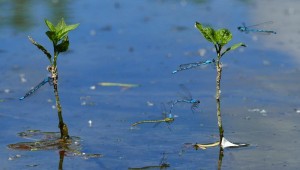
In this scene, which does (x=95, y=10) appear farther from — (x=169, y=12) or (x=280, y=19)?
(x=280, y=19)

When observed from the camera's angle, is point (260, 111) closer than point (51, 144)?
No

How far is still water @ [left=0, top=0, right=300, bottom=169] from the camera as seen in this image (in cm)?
414

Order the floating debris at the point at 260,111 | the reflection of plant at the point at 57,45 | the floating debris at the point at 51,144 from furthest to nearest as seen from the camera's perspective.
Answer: the floating debris at the point at 260,111 → the reflection of plant at the point at 57,45 → the floating debris at the point at 51,144

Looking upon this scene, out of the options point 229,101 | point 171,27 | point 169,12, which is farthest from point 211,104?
point 169,12

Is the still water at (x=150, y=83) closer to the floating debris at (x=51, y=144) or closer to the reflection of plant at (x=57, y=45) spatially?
the floating debris at (x=51, y=144)

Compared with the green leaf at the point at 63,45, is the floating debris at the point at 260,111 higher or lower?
lower

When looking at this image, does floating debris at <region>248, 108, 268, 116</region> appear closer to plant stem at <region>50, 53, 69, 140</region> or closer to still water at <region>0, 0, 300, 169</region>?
still water at <region>0, 0, 300, 169</region>

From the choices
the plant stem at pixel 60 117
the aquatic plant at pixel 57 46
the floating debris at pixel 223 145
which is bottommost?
the floating debris at pixel 223 145

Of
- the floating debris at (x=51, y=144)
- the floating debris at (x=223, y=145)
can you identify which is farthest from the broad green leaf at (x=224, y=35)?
the floating debris at (x=51, y=144)

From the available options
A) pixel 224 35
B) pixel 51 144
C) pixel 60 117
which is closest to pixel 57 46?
pixel 60 117

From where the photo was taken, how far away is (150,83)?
5.86 meters

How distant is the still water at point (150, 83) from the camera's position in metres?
4.14

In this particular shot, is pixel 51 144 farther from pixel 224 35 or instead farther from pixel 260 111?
pixel 260 111

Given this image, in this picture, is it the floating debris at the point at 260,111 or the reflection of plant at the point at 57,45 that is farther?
the floating debris at the point at 260,111
